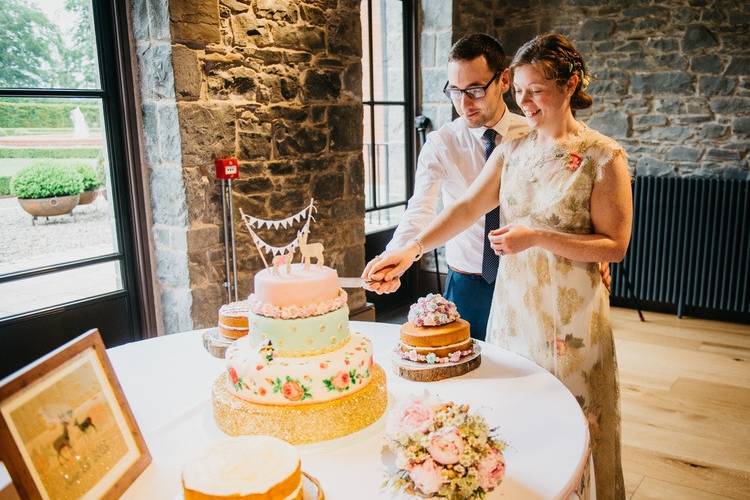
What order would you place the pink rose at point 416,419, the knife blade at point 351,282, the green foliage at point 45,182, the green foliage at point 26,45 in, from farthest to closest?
the green foliage at point 45,182, the green foliage at point 26,45, the knife blade at point 351,282, the pink rose at point 416,419

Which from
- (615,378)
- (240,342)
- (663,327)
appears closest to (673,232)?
(663,327)

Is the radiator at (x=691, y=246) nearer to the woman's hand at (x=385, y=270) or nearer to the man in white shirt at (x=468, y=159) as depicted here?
the man in white shirt at (x=468, y=159)

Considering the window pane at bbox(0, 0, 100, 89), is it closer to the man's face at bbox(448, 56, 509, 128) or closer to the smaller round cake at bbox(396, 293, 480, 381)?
the man's face at bbox(448, 56, 509, 128)

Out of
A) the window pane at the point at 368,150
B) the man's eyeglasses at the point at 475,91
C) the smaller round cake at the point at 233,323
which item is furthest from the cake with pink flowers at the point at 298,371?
the window pane at the point at 368,150

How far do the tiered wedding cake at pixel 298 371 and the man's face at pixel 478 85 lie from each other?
1182 millimetres

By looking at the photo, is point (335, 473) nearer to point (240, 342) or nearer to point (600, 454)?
point (240, 342)

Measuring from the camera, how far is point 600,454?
1.79 m

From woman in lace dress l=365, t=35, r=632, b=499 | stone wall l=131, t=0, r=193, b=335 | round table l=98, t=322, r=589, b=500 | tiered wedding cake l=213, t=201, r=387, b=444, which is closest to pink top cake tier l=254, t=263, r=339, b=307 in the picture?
tiered wedding cake l=213, t=201, r=387, b=444

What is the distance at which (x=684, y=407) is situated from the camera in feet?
11.1

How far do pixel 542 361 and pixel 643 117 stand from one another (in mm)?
3666

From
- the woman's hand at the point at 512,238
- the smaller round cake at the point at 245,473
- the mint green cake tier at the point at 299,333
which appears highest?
the woman's hand at the point at 512,238

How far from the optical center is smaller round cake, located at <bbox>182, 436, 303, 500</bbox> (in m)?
1.00

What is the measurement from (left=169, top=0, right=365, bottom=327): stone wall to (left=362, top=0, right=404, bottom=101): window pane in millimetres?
878

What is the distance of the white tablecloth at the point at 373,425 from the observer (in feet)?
3.93
